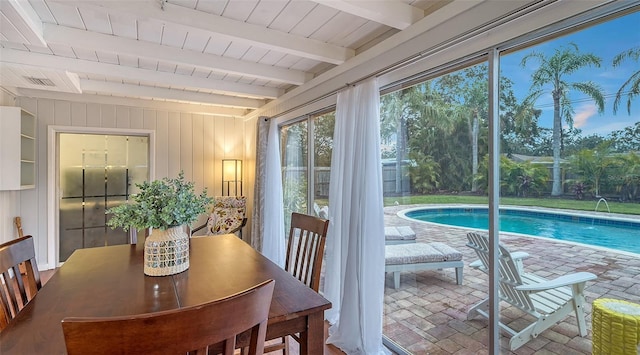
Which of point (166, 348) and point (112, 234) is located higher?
point (166, 348)

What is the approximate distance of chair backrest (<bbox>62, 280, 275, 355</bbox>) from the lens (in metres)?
0.60

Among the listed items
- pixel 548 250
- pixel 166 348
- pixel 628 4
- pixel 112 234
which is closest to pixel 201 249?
pixel 166 348

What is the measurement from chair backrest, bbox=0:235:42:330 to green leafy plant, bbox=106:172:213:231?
0.40m

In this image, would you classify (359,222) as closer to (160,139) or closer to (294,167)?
(294,167)

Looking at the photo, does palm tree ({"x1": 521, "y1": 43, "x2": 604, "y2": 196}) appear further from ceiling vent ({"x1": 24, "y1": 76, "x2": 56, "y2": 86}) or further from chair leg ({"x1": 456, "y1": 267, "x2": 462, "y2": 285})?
ceiling vent ({"x1": 24, "y1": 76, "x2": 56, "y2": 86})

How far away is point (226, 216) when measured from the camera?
447cm

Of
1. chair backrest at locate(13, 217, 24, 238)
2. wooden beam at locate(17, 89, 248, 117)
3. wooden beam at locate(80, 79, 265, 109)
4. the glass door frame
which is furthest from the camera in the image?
the glass door frame

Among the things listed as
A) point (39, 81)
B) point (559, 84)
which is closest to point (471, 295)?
point (559, 84)

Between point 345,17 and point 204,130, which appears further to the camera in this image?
point 204,130

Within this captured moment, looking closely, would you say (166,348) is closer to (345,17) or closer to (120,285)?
(120,285)

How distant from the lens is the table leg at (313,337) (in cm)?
120

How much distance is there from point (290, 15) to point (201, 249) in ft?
5.62

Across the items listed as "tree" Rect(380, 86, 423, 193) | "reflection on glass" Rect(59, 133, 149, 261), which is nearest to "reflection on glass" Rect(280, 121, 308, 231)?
"tree" Rect(380, 86, 423, 193)

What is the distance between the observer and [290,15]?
206cm
